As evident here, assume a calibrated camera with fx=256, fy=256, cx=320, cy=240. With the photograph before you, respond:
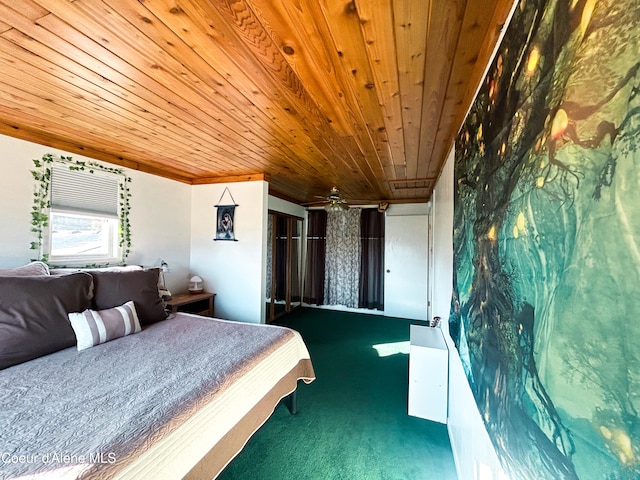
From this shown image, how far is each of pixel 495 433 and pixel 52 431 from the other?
1572 mm

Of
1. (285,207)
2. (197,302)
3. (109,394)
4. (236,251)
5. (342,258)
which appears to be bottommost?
(197,302)

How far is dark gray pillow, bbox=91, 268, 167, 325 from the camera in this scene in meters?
2.02

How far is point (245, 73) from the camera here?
135 cm

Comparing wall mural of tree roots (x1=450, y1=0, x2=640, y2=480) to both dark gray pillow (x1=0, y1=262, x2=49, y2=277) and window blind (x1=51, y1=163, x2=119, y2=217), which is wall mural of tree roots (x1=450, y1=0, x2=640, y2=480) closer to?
dark gray pillow (x1=0, y1=262, x2=49, y2=277)

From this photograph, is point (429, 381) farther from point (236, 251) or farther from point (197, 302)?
point (197, 302)

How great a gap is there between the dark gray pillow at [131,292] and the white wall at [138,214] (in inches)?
23.8

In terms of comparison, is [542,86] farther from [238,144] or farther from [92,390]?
[238,144]

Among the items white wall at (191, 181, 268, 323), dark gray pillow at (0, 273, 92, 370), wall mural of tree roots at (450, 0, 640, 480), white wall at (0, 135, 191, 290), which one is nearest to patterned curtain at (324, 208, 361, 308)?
white wall at (191, 181, 268, 323)

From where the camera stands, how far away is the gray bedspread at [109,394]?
2.84ft

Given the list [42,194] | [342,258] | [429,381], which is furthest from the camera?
[342,258]

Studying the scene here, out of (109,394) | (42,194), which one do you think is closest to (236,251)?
(42,194)

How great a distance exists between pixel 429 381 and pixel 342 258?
3352 mm

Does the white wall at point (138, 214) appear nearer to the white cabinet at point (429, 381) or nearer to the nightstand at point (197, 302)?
the nightstand at point (197, 302)

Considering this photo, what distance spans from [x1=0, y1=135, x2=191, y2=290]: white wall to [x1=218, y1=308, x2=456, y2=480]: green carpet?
2270 millimetres
